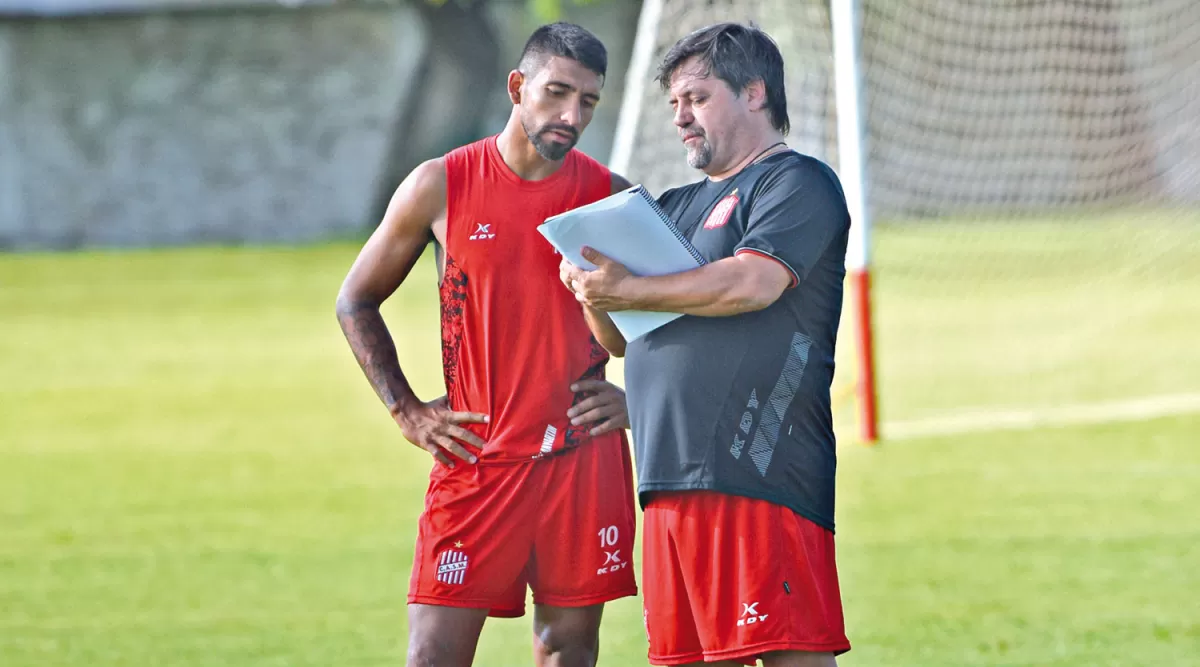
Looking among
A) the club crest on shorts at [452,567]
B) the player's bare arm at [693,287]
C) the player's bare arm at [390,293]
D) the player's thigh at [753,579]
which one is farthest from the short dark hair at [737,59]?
the club crest on shorts at [452,567]

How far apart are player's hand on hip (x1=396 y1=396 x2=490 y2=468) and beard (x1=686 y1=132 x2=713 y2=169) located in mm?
1064

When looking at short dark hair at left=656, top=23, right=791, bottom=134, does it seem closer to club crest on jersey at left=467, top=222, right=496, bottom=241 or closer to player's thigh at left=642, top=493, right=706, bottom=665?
club crest on jersey at left=467, top=222, right=496, bottom=241

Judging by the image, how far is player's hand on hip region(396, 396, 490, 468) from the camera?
4.87m

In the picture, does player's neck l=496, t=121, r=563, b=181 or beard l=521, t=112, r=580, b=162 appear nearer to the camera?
beard l=521, t=112, r=580, b=162

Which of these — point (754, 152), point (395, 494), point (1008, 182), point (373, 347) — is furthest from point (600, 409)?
point (1008, 182)

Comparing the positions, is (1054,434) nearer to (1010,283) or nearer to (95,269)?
(1010,283)

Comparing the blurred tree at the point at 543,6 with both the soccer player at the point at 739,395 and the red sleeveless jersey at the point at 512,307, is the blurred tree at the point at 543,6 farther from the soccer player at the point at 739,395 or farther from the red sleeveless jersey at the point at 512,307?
the soccer player at the point at 739,395

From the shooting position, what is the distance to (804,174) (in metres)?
4.20

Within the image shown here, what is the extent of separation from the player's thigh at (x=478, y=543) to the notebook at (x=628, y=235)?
93 centimetres

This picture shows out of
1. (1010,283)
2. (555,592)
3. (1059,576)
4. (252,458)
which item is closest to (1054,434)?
(1059,576)

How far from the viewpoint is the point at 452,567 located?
4.85 meters

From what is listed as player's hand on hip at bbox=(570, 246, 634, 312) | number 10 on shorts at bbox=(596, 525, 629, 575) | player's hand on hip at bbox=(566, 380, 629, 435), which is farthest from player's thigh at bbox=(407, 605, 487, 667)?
player's hand on hip at bbox=(570, 246, 634, 312)

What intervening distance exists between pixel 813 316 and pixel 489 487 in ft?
3.87

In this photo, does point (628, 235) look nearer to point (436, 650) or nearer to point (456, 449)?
point (456, 449)
